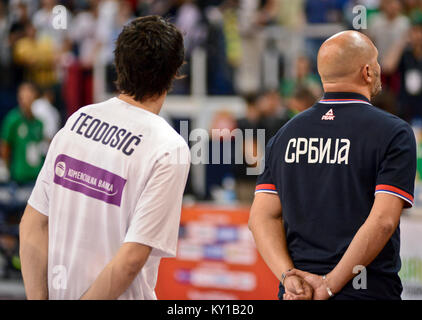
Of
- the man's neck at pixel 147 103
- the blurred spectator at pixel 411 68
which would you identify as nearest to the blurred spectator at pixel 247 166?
the blurred spectator at pixel 411 68

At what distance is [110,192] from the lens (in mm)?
2350

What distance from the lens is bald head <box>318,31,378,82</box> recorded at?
8.89ft

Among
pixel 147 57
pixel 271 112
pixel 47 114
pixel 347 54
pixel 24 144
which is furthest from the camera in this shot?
pixel 47 114

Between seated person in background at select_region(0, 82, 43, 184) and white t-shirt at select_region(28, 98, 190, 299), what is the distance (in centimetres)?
665

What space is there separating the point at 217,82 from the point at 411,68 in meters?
2.69

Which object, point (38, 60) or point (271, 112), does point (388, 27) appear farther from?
point (38, 60)

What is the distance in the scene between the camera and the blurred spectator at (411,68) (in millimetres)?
7484

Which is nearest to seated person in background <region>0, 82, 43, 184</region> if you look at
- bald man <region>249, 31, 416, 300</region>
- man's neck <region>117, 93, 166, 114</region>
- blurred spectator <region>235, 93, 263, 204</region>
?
blurred spectator <region>235, 93, 263, 204</region>

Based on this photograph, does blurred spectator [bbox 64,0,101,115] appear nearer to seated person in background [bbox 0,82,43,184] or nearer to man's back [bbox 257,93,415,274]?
seated person in background [bbox 0,82,43,184]

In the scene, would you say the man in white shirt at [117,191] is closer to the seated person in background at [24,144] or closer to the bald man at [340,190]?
the bald man at [340,190]

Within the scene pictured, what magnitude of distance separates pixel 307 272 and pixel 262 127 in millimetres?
4612
